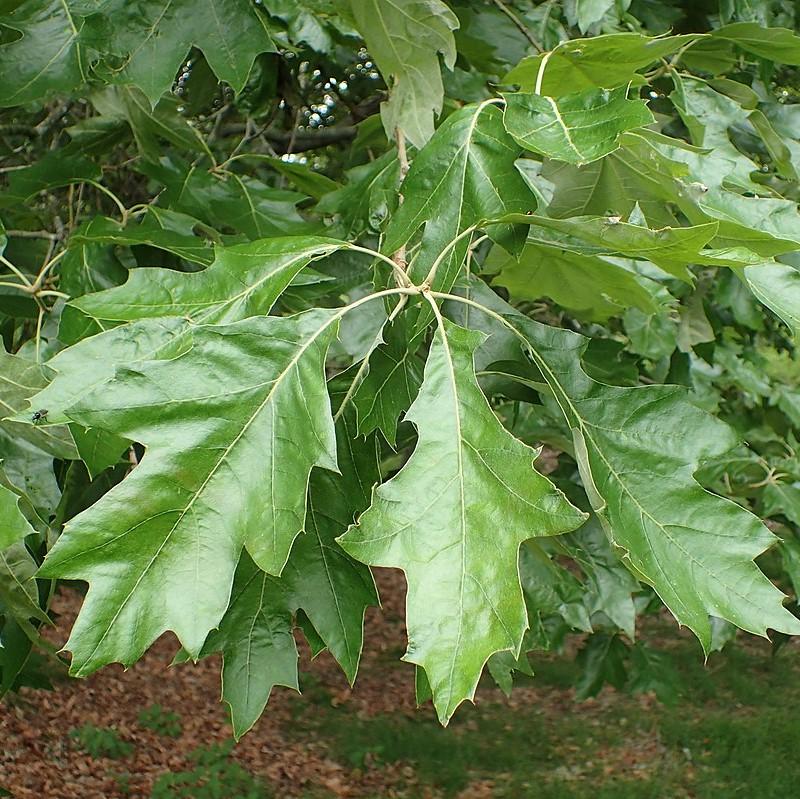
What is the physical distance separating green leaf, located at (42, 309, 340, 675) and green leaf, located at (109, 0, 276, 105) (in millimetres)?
667

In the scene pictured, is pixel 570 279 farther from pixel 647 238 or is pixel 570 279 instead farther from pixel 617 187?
pixel 647 238

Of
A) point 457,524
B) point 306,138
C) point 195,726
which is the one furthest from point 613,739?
point 457,524

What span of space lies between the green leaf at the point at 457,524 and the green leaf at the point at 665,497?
12cm

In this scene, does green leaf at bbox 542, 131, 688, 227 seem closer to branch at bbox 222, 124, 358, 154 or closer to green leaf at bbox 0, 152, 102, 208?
green leaf at bbox 0, 152, 102, 208

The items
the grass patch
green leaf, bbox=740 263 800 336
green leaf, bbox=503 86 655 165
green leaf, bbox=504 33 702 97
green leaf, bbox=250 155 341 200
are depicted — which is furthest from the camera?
the grass patch

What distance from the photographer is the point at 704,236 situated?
89 centimetres

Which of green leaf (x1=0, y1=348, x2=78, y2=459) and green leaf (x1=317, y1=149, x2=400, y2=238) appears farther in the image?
green leaf (x1=317, y1=149, x2=400, y2=238)

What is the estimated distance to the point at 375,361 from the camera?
1187 millimetres

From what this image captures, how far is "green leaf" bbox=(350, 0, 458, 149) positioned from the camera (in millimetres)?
1419

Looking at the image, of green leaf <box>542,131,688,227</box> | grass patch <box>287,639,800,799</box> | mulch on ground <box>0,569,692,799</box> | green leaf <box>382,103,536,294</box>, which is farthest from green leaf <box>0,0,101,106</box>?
grass patch <box>287,639,800,799</box>

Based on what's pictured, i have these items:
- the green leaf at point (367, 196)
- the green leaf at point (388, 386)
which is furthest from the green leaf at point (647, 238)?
the green leaf at point (367, 196)

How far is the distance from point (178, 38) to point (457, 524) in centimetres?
97

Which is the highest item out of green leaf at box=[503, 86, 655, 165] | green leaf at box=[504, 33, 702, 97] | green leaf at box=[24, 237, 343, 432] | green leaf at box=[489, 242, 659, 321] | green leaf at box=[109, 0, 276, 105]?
green leaf at box=[109, 0, 276, 105]

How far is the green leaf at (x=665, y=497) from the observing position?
0.98m
